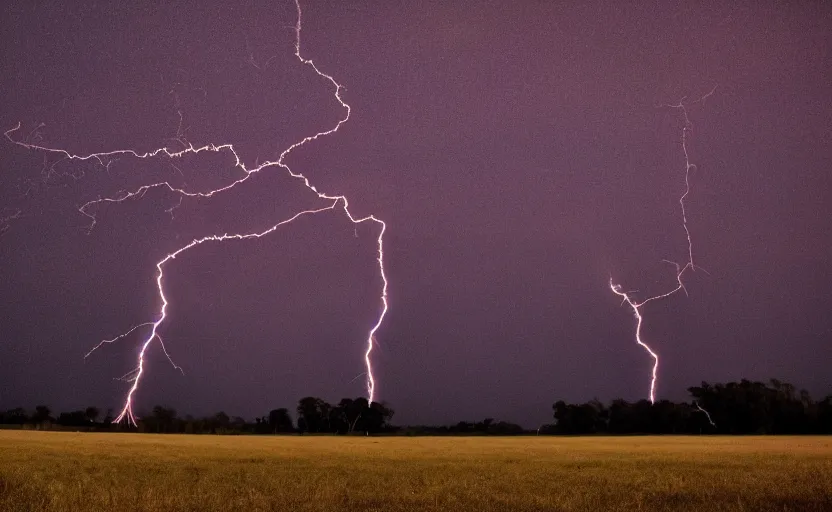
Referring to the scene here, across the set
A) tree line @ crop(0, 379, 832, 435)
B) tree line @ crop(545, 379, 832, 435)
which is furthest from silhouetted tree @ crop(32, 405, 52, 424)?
tree line @ crop(545, 379, 832, 435)

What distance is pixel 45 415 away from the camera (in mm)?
62344

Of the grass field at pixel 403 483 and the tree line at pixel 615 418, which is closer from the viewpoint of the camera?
the grass field at pixel 403 483

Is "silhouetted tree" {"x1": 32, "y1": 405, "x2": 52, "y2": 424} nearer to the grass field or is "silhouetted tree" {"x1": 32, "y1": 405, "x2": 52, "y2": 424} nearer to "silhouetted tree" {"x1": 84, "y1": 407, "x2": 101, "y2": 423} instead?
"silhouetted tree" {"x1": 84, "y1": 407, "x2": 101, "y2": 423}

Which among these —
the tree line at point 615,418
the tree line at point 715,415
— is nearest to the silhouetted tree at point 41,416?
the tree line at point 615,418

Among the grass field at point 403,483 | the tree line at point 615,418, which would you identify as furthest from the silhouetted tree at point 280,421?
the grass field at point 403,483

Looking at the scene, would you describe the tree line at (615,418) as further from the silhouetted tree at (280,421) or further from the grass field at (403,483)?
the grass field at (403,483)

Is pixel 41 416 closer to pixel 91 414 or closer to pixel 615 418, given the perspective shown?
pixel 91 414

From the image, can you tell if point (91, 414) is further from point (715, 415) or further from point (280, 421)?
point (715, 415)

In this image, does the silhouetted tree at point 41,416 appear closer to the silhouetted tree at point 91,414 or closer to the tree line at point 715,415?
the silhouetted tree at point 91,414


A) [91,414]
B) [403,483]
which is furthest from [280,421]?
[403,483]

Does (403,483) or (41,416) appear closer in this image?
(403,483)

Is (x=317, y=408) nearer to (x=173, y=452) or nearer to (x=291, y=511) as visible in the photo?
(x=173, y=452)

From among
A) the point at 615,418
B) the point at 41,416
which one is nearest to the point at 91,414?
the point at 41,416

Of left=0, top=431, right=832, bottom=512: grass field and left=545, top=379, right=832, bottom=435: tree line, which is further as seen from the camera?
left=545, top=379, right=832, bottom=435: tree line
